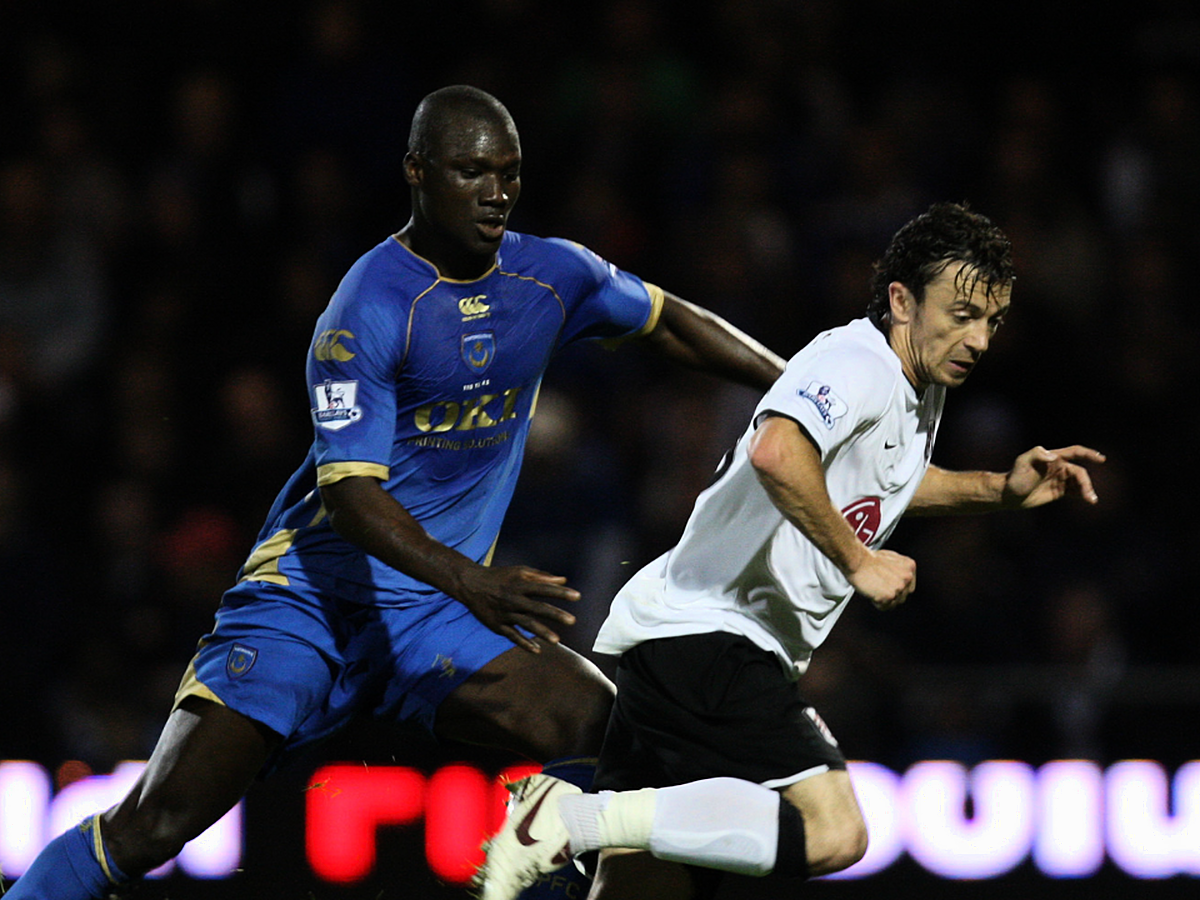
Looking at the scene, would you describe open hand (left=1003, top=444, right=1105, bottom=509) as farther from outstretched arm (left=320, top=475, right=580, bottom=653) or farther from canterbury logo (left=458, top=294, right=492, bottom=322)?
canterbury logo (left=458, top=294, right=492, bottom=322)

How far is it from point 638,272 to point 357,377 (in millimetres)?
3959

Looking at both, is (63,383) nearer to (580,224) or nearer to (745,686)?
(580,224)

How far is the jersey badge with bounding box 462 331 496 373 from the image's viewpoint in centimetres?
400

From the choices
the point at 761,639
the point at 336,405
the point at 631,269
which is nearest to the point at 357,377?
the point at 336,405

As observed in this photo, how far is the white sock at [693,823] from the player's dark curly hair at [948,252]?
3.56 feet

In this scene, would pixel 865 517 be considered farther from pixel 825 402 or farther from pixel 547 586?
pixel 547 586

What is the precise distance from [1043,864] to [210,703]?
339 cm

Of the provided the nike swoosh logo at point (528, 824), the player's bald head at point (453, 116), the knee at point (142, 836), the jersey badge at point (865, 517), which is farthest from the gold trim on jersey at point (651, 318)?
the knee at point (142, 836)

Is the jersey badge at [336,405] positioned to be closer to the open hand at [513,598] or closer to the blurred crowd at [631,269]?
the open hand at [513,598]

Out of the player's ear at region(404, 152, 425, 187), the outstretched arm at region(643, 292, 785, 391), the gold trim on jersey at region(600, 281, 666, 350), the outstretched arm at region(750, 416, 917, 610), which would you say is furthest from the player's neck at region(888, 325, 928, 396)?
the player's ear at region(404, 152, 425, 187)

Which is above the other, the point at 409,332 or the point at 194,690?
the point at 409,332

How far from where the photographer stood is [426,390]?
13.1 feet

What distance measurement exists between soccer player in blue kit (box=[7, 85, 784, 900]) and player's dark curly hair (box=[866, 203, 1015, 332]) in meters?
0.87

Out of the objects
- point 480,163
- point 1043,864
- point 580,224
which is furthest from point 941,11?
point 480,163
